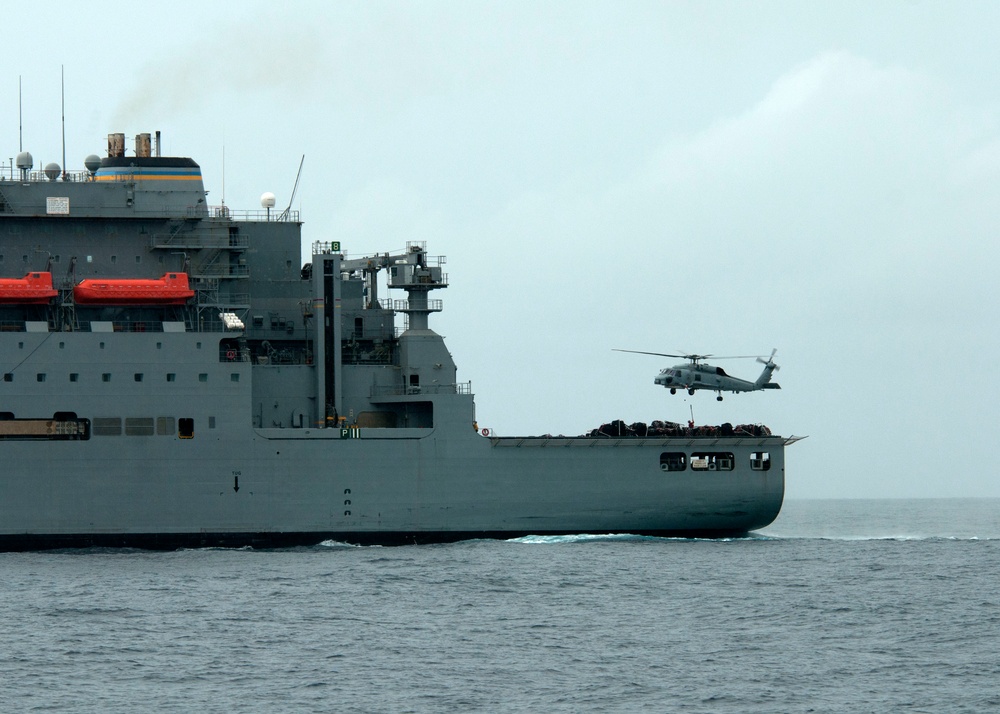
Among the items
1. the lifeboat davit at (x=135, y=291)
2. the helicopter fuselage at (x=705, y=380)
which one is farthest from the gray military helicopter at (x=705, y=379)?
the lifeboat davit at (x=135, y=291)

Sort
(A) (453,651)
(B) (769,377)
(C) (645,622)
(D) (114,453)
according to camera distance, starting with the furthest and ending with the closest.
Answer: (B) (769,377)
(D) (114,453)
(C) (645,622)
(A) (453,651)

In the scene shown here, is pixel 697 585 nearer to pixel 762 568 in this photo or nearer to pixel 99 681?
pixel 762 568

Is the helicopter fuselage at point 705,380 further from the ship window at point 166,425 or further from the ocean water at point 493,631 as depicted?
the ship window at point 166,425

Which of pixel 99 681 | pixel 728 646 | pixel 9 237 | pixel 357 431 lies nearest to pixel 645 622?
pixel 728 646

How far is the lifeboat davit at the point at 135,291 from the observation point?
111 ft

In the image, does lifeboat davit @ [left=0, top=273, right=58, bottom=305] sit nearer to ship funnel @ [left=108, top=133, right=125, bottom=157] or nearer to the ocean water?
ship funnel @ [left=108, top=133, right=125, bottom=157]

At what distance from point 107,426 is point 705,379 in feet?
55.1

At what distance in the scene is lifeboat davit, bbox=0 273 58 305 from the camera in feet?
110

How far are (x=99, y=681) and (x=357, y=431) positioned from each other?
1566 cm

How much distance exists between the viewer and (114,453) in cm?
3334

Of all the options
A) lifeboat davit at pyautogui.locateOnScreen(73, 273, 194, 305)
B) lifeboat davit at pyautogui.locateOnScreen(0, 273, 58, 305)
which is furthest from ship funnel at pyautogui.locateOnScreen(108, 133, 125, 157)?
lifeboat davit at pyautogui.locateOnScreen(0, 273, 58, 305)

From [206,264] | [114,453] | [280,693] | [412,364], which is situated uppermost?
[206,264]

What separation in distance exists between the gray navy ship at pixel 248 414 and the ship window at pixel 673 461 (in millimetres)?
39

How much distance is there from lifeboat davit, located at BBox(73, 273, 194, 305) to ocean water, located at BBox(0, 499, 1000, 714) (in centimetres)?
630
